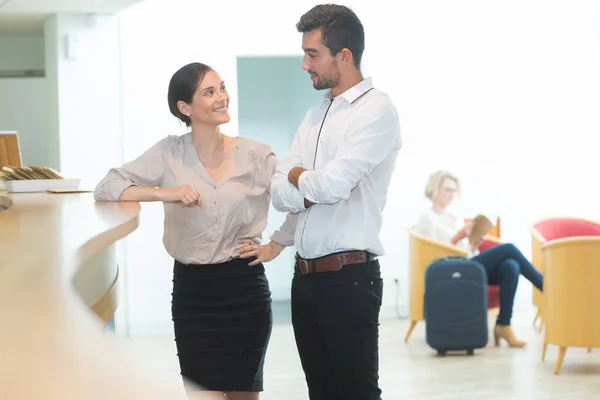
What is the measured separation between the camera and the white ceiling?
8516 mm

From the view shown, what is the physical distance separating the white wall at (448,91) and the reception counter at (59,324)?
6.73 m

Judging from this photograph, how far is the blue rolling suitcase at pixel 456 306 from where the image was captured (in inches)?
306

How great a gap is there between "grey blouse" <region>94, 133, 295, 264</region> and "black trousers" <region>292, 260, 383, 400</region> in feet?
2.00

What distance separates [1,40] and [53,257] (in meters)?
9.91

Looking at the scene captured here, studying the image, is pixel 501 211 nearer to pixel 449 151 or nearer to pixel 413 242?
pixel 449 151

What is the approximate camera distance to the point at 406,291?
33.0 feet

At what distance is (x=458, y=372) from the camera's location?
723 cm

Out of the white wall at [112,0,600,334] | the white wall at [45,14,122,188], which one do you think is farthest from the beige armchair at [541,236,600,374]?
the white wall at [45,14,122,188]

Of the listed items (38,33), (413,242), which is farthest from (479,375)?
(38,33)

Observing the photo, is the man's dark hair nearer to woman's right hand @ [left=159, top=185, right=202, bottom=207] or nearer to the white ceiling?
woman's right hand @ [left=159, top=185, right=202, bottom=207]

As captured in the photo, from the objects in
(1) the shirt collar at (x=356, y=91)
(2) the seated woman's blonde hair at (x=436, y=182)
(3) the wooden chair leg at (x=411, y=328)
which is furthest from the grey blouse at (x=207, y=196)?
(2) the seated woman's blonde hair at (x=436, y=182)

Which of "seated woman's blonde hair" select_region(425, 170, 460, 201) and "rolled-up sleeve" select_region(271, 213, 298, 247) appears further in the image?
A: "seated woman's blonde hair" select_region(425, 170, 460, 201)

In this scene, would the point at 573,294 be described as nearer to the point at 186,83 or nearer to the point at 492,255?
the point at 492,255

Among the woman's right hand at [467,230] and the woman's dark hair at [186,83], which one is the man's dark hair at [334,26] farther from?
the woman's right hand at [467,230]
